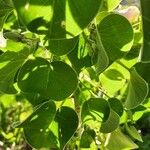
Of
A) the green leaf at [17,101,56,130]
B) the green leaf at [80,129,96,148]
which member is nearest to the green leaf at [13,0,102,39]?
the green leaf at [17,101,56,130]

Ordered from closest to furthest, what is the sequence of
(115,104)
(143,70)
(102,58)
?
(102,58) < (143,70) < (115,104)

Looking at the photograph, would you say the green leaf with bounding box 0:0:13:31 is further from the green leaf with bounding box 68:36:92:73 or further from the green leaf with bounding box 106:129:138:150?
the green leaf with bounding box 106:129:138:150

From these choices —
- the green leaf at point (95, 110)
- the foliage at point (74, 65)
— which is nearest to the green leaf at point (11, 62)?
the foliage at point (74, 65)

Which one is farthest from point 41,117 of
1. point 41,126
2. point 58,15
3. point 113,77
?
point 58,15

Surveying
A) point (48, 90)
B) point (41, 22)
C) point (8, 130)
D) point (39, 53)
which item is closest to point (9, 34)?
point (39, 53)

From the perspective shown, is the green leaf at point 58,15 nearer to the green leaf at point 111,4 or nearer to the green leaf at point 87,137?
the green leaf at point 111,4

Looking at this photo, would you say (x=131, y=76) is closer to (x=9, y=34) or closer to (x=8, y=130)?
(x=9, y=34)

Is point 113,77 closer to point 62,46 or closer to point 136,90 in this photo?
point 136,90
